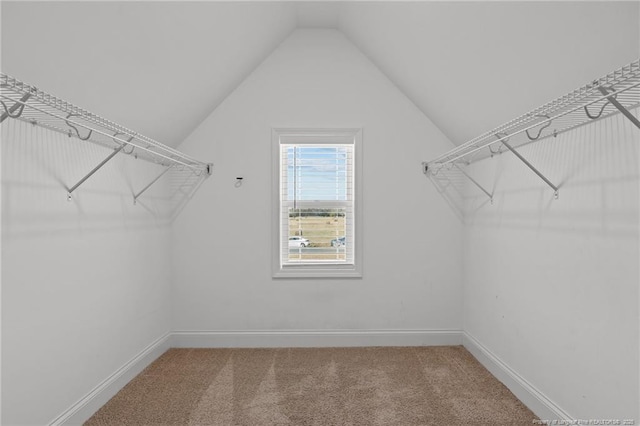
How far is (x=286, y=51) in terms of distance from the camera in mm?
3076

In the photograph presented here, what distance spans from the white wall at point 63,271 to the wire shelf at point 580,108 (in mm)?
2075

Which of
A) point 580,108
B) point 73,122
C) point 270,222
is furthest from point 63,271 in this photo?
point 580,108

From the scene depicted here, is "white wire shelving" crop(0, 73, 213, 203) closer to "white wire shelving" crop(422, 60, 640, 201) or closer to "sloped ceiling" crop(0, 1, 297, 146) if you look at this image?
"sloped ceiling" crop(0, 1, 297, 146)

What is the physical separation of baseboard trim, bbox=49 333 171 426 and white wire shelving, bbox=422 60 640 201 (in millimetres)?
2504

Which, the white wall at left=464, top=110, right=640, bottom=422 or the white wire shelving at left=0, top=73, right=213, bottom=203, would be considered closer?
the white wire shelving at left=0, top=73, right=213, bottom=203

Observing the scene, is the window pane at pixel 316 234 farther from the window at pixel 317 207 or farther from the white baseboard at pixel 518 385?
the white baseboard at pixel 518 385

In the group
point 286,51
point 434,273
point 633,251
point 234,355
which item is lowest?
point 234,355

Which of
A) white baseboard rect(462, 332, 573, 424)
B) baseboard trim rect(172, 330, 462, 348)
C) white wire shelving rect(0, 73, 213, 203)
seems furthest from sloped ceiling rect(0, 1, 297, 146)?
white baseboard rect(462, 332, 573, 424)

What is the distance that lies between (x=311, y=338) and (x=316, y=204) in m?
1.14

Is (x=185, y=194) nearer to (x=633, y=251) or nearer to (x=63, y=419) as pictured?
(x=63, y=419)

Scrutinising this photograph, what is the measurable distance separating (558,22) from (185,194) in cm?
271

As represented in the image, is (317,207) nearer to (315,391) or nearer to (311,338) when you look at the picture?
(311,338)

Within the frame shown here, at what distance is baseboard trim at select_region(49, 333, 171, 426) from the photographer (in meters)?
1.87

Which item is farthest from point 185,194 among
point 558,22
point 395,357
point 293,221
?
point 558,22
